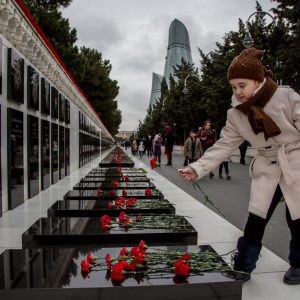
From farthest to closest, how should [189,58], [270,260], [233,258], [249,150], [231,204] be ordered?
[189,58], [249,150], [231,204], [270,260], [233,258]

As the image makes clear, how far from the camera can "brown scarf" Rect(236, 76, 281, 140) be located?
3471mm

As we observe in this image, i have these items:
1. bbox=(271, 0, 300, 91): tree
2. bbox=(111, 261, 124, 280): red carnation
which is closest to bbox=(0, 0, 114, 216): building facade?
bbox=(111, 261, 124, 280): red carnation

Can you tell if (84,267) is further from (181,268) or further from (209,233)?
(209,233)

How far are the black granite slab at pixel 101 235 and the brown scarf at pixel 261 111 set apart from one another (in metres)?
1.95

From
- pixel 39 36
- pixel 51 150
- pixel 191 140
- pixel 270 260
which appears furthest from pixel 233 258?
pixel 191 140

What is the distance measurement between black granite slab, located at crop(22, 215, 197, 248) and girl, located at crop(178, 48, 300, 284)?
1.28 m

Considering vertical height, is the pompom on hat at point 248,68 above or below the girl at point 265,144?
above

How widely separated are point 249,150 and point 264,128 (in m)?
22.8

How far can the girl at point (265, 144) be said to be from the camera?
11.7 feet

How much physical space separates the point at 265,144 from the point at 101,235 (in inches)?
86.0

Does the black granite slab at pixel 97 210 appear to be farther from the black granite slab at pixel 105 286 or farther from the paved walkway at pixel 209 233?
the black granite slab at pixel 105 286

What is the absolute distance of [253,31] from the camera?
23.9 metres

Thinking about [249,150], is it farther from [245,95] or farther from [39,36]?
[245,95]

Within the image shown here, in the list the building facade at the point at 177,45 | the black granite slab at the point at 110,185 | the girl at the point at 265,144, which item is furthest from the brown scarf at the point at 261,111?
the building facade at the point at 177,45
